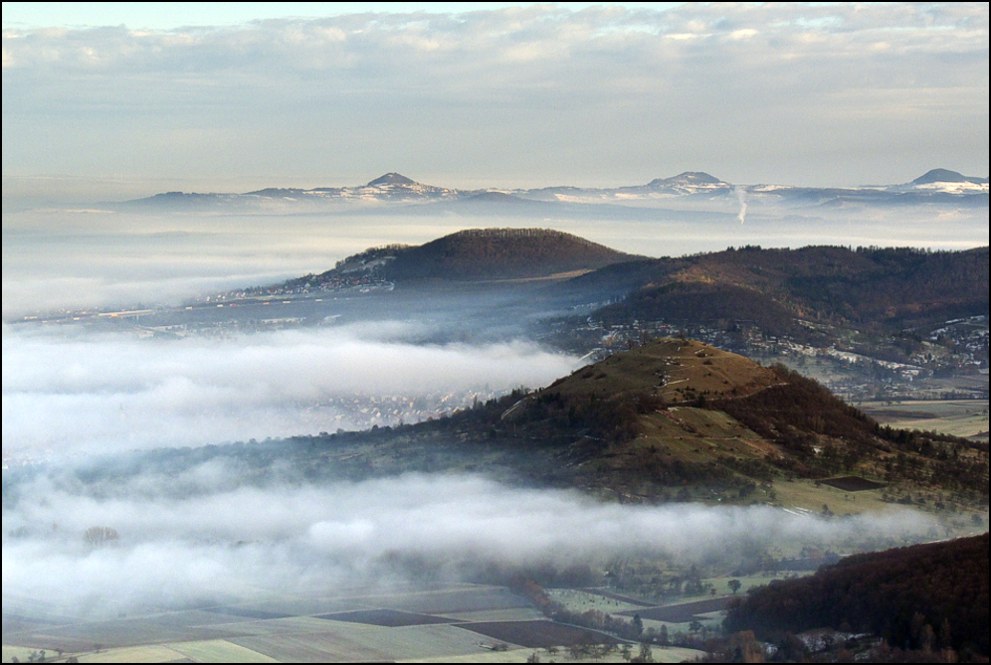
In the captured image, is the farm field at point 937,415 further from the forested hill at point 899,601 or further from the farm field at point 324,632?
the farm field at point 324,632

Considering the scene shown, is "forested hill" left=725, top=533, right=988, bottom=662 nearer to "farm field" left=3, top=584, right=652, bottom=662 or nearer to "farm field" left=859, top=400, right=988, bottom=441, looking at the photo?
"farm field" left=3, top=584, right=652, bottom=662

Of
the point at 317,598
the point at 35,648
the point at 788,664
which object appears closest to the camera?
the point at 788,664

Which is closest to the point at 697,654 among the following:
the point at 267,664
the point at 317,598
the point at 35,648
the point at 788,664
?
the point at 788,664

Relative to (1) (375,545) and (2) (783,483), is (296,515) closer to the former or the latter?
(1) (375,545)

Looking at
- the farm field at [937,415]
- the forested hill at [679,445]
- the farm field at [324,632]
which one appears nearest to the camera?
the farm field at [324,632]

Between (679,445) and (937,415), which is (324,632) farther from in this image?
(937,415)

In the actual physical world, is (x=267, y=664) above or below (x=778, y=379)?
below

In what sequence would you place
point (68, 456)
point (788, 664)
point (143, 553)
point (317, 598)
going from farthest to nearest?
point (68, 456), point (143, 553), point (317, 598), point (788, 664)

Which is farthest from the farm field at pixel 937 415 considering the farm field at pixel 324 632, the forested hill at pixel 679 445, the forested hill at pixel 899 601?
the farm field at pixel 324 632

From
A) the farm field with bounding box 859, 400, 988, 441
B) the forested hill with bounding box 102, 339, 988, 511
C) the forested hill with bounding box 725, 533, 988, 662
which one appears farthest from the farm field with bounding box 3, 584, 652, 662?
the farm field with bounding box 859, 400, 988, 441
